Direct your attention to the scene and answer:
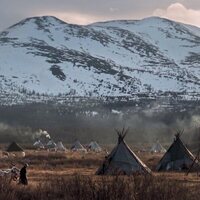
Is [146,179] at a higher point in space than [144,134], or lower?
higher

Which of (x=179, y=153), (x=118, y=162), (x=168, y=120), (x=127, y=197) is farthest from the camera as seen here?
(x=168, y=120)

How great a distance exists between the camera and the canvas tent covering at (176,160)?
52562mm

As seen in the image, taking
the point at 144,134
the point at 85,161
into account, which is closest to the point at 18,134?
the point at 144,134

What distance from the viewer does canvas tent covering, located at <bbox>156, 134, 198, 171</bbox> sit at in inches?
2069

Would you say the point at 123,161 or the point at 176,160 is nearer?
the point at 123,161

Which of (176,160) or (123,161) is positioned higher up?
(123,161)

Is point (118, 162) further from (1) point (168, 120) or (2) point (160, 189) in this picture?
(1) point (168, 120)

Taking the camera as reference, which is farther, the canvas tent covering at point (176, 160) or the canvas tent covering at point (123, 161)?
the canvas tent covering at point (176, 160)

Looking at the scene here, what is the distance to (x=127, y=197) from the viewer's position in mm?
21656

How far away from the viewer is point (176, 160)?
53.2 meters

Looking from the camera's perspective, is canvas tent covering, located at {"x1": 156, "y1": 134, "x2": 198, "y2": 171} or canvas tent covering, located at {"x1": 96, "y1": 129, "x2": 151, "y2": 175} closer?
canvas tent covering, located at {"x1": 96, "y1": 129, "x2": 151, "y2": 175}

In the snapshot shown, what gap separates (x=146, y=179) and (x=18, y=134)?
13673 cm

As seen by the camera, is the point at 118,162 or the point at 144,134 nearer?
the point at 118,162

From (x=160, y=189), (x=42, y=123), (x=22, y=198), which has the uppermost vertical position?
(x=160, y=189)
